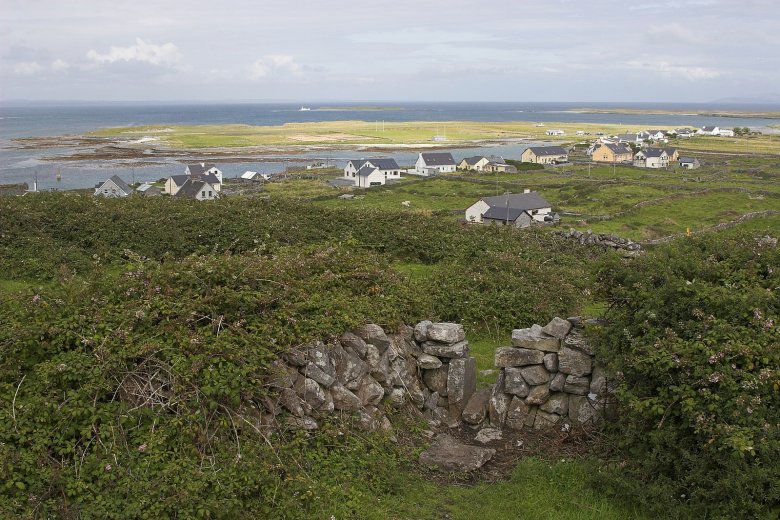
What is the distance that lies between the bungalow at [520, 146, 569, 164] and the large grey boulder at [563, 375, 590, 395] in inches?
3973

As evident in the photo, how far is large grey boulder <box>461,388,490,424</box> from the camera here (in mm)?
11320

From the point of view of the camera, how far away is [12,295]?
10008 mm

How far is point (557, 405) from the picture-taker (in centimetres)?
1102

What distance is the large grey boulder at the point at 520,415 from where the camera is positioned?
11.1 metres

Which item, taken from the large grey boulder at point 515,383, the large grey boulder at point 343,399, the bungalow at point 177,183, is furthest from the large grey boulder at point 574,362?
the bungalow at point 177,183

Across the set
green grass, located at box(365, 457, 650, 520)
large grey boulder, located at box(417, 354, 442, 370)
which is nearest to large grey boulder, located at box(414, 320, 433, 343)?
large grey boulder, located at box(417, 354, 442, 370)

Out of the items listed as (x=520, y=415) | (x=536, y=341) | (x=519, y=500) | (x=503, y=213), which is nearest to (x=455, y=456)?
(x=519, y=500)

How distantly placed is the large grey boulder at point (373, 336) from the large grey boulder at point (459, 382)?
4.65ft

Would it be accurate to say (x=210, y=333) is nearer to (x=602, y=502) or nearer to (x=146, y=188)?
(x=602, y=502)

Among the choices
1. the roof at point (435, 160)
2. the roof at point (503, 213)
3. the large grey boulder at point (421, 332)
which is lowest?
the roof at point (503, 213)

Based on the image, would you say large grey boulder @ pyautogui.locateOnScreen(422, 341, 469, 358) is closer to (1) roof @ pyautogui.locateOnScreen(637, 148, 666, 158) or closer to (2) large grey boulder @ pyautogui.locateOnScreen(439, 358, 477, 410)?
(2) large grey boulder @ pyautogui.locateOnScreen(439, 358, 477, 410)

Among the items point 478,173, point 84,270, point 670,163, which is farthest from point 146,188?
point 670,163

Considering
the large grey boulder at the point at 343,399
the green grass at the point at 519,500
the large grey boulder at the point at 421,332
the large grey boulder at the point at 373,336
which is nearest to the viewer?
the green grass at the point at 519,500

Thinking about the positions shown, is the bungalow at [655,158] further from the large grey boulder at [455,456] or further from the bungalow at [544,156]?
the large grey boulder at [455,456]
